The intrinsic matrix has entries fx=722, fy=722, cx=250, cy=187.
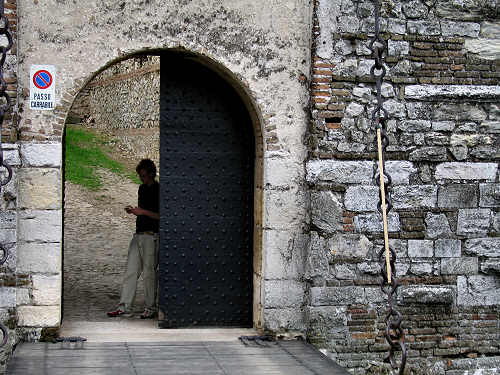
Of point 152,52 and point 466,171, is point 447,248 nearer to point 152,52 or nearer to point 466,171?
point 466,171

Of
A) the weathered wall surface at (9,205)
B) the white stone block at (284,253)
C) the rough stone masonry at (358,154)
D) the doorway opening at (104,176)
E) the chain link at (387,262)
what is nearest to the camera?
the chain link at (387,262)

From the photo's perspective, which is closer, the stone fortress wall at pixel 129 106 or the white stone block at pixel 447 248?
the white stone block at pixel 447 248

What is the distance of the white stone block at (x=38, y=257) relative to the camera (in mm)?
5957

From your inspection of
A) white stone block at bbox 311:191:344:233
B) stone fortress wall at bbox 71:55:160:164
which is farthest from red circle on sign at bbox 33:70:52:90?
stone fortress wall at bbox 71:55:160:164

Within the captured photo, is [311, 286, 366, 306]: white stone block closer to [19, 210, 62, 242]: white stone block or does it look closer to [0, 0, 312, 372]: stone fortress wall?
[0, 0, 312, 372]: stone fortress wall

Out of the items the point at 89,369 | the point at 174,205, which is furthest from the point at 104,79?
the point at 89,369

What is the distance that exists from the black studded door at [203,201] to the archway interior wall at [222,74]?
0.21 m

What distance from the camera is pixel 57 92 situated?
5984 millimetres

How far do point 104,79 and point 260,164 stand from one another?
1604cm

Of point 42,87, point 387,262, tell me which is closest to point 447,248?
point 387,262

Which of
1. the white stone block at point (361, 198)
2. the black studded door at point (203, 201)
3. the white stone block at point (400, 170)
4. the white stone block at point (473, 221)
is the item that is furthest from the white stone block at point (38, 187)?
the white stone block at point (473, 221)

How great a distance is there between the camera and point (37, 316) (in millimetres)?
5969

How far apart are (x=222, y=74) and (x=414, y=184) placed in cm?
198

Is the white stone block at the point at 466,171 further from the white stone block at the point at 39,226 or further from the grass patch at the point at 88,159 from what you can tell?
the grass patch at the point at 88,159
